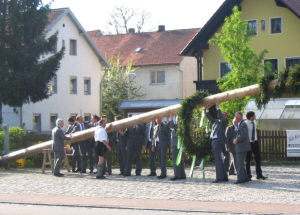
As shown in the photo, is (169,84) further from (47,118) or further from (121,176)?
(121,176)

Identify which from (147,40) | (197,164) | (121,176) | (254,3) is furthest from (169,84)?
(121,176)

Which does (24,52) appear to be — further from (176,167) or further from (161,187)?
(161,187)

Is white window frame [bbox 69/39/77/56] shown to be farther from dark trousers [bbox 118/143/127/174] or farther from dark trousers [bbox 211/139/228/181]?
dark trousers [bbox 211/139/228/181]

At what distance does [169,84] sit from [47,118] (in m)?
11.9

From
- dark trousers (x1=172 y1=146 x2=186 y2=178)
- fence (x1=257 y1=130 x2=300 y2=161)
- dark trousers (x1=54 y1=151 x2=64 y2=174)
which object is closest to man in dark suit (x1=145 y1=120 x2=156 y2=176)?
dark trousers (x1=172 y1=146 x2=186 y2=178)

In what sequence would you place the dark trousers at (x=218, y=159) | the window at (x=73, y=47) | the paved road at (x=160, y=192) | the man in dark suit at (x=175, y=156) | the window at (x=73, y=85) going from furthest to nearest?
1. the window at (x=73, y=85)
2. the window at (x=73, y=47)
3. the man in dark suit at (x=175, y=156)
4. the dark trousers at (x=218, y=159)
5. the paved road at (x=160, y=192)

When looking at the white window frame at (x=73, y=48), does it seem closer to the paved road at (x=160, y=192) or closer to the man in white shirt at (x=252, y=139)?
the paved road at (x=160, y=192)

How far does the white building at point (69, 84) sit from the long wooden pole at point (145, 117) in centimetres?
1861

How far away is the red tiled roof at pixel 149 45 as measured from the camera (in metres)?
49.7

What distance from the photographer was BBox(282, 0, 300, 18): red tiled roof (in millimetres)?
31947

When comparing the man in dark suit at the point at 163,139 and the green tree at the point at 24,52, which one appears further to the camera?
the green tree at the point at 24,52

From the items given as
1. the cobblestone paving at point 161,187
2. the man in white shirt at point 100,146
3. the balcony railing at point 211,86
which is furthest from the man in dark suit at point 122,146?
the balcony railing at point 211,86

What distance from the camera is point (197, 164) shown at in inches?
827

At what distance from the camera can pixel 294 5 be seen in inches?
1302
